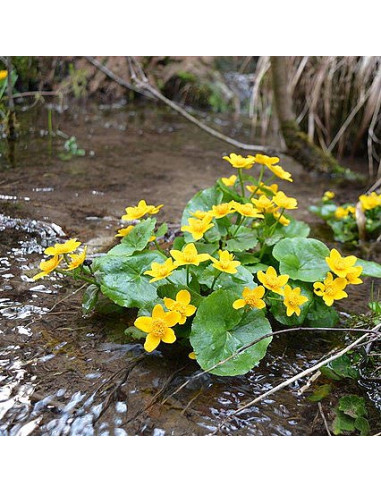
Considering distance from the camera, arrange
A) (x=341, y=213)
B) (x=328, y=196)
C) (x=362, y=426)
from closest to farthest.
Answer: (x=362, y=426) < (x=341, y=213) < (x=328, y=196)

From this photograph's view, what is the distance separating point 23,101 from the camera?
14.6ft

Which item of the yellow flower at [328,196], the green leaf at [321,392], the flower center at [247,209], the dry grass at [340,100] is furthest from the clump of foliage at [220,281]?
the dry grass at [340,100]

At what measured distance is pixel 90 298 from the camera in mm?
1462

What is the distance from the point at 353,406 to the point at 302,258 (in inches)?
18.3

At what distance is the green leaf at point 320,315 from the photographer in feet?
4.94

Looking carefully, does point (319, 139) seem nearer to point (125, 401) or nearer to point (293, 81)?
point (293, 81)

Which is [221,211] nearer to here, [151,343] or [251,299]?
[251,299]

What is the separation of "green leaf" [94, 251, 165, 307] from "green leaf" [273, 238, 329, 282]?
35cm

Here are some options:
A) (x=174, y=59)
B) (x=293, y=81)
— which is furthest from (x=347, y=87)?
(x=174, y=59)

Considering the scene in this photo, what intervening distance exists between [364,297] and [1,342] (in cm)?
122

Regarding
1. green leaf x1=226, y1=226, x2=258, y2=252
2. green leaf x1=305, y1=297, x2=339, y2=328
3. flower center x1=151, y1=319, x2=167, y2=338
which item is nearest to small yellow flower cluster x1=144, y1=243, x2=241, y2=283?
flower center x1=151, y1=319, x2=167, y2=338

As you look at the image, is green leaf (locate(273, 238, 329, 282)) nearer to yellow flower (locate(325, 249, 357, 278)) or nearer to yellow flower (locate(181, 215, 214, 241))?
yellow flower (locate(325, 249, 357, 278))

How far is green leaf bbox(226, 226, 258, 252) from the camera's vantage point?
5.13ft

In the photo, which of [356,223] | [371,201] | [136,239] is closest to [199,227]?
[136,239]
